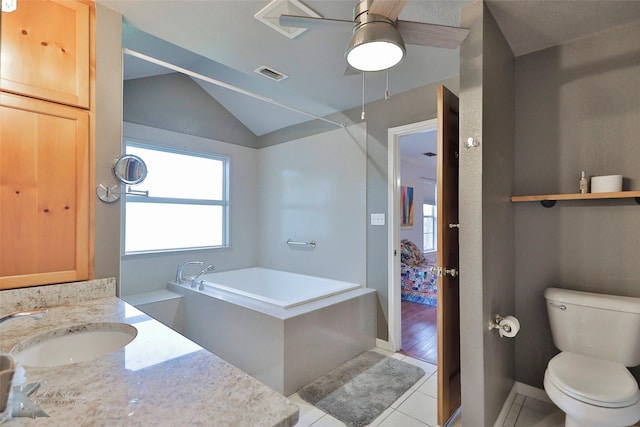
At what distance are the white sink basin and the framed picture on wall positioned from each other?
4.84 meters

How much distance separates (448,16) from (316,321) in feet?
7.27

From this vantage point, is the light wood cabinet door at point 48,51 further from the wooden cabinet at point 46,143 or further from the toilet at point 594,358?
the toilet at point 594,358

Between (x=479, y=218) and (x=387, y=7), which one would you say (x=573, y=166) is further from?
(x=387, y=7)

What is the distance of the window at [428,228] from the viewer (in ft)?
20.3

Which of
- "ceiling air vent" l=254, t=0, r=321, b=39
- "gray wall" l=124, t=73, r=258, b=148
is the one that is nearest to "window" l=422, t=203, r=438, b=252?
"gray wall" l=124, t=73, r=258, b=148

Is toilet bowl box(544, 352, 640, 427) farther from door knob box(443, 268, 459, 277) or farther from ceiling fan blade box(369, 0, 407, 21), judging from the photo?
ceiling fan blade box(369, 0, 407, 21)

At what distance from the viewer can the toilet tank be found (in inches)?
64.2

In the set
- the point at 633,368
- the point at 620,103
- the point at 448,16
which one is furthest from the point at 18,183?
the point at 633,368

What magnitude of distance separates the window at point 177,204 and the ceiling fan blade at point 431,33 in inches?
112

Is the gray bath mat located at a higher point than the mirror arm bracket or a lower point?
lower

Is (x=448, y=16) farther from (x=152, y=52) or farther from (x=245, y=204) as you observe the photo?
(x=245, y=204)

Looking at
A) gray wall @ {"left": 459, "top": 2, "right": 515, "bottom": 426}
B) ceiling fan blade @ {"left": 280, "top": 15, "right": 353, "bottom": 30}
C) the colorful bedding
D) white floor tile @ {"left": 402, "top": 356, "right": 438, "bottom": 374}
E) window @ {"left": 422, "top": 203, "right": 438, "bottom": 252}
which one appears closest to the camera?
ceiling fan blade @ {"left": 280, "top": 15, "right": 353, "bottom": 30}

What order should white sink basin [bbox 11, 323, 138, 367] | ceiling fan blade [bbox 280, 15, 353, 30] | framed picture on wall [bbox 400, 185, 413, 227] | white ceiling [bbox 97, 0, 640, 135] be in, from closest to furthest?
white sink basin [bbox 11, 323, 138, 367] → ceiling fan blade [bbox 280, 15, 353, 30] → white ceiling [bbox 97, 0, 640, 135] → framed picture on wall [bbox 400, 185, 413, 227]

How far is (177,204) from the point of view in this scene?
3.59 m
